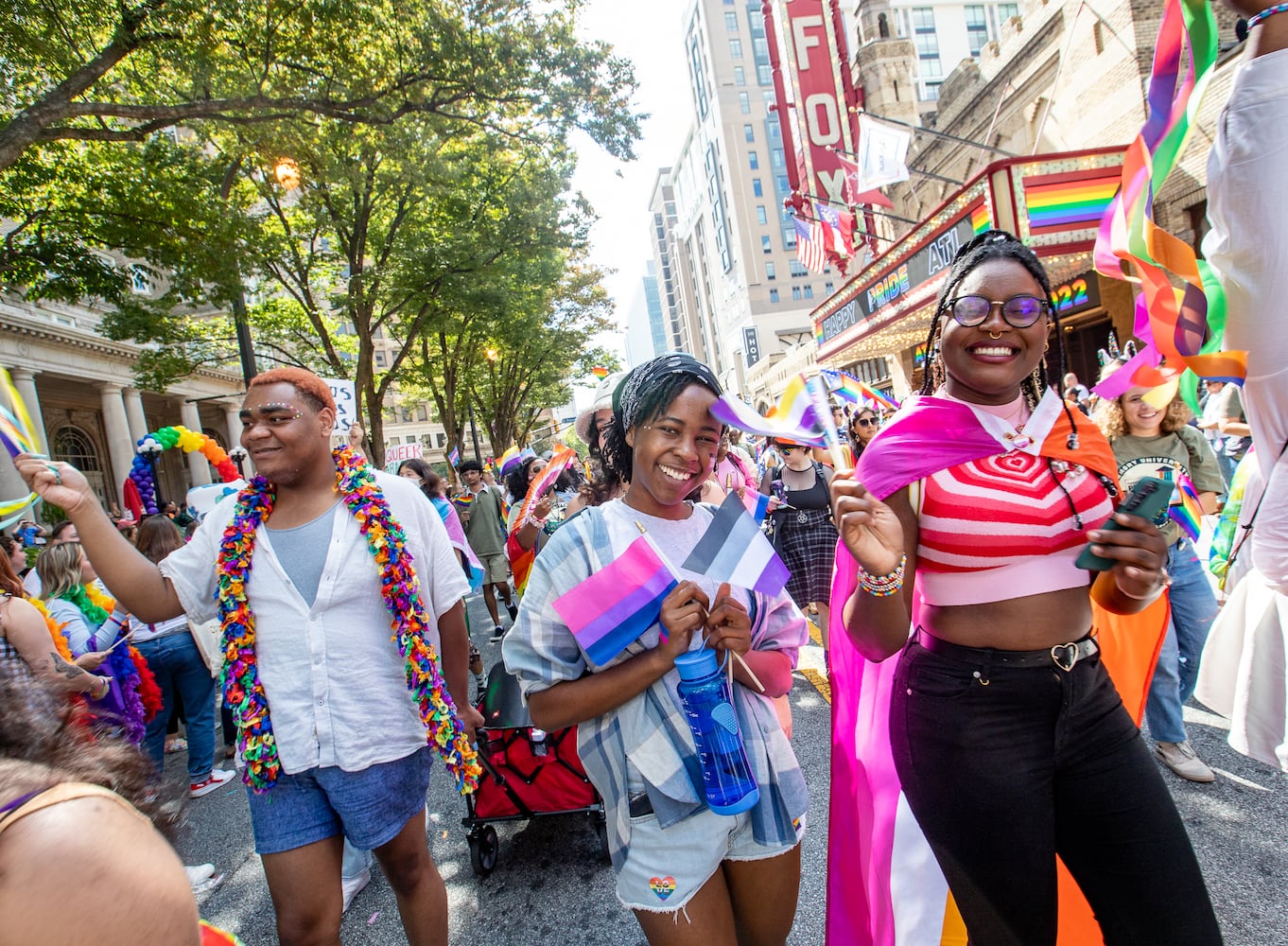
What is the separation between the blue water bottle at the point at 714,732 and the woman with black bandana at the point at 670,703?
0.07 m

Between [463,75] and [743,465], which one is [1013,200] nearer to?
[743,465]

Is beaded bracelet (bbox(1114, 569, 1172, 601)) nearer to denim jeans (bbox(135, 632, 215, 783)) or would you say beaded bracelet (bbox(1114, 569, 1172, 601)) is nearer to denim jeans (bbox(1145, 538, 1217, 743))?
denim jeans (bbox(1145, 538, 1217, 743))

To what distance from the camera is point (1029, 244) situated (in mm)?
10211

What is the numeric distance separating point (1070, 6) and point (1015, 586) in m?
15.3

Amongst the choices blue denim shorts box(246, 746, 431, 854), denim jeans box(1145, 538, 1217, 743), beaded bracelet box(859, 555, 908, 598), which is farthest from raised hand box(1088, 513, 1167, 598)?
denim jeans box(1145, 538, 1217, 743)

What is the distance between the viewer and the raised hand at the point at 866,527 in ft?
5.03

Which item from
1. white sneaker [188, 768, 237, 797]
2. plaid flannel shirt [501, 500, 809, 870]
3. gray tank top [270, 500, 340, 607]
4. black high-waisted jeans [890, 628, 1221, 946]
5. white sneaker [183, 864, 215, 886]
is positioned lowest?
white sneaker [188, 768, 237, 797]

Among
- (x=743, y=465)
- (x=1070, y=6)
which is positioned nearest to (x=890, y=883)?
(x=743, y=465)

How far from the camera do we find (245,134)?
7738mm

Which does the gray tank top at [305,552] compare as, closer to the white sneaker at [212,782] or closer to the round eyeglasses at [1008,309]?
the round eyeglasses at [1008,309]

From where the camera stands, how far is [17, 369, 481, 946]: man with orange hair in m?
2.00

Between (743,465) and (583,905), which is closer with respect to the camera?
(583,905)

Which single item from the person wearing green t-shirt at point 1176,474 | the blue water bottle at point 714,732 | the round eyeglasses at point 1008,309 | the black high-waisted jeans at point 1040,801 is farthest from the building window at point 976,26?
the blue water bottle at point 714,732

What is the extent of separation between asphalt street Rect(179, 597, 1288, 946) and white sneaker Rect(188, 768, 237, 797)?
23.7 inches
